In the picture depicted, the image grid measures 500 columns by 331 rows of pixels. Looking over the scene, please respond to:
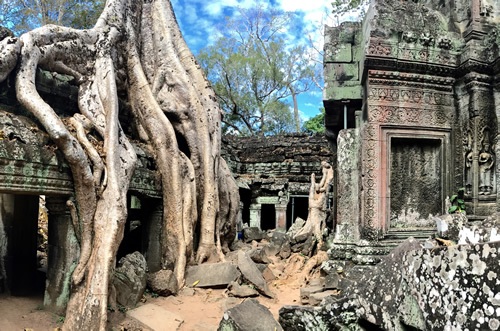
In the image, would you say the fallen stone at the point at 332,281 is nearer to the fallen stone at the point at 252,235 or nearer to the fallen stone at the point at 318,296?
the fallen stone at the point at 318,296

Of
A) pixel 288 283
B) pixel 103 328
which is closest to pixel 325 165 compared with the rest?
pixel 288 283

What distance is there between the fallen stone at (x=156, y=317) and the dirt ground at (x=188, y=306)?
6cm

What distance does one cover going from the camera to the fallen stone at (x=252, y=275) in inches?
234

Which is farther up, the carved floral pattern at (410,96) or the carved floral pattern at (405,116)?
the carved floral pattern at (410,96)

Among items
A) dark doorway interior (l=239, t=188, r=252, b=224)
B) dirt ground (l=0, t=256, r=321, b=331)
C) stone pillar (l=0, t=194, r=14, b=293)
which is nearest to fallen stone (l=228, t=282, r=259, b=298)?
dirt ground (l=0, t=256, r=321, b=331)

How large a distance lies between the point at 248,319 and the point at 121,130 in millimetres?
3762

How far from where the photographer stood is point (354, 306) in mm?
1588

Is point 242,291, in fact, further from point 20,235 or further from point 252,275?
point 20,235

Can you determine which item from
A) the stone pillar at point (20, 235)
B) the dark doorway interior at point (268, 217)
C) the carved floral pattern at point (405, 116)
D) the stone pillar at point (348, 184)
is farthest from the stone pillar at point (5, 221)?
the dark doorway interior at point (268, 217)

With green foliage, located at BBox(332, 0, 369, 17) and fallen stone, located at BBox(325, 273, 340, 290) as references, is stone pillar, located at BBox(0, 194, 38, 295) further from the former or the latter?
green foliage, located at BBox(332, 0, 369, 17)

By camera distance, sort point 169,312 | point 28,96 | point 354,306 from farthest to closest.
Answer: point 169,312 → point 28,96 → point 354,306

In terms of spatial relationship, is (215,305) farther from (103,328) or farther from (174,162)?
(174,162)

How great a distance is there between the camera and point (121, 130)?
19.0 feet

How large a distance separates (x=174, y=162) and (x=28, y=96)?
2.51 m
